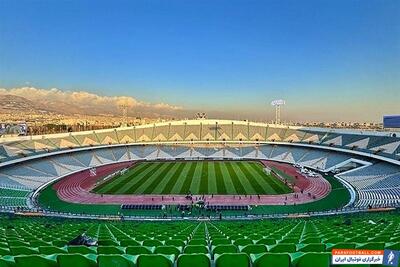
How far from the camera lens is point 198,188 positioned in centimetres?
4616

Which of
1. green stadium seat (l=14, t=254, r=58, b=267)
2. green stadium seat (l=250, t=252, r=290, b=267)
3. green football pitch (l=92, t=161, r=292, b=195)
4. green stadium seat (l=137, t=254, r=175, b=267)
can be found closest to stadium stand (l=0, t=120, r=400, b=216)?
green football pitch (l=92, t=161, r=292, b=195)

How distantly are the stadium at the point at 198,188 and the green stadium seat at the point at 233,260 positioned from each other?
0.6 inches

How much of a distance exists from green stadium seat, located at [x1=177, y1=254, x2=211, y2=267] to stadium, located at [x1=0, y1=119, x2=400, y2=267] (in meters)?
0.01

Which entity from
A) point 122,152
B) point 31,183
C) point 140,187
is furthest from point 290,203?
point 122,152

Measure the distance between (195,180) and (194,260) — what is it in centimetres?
4602

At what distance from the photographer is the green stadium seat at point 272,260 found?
16.4ft

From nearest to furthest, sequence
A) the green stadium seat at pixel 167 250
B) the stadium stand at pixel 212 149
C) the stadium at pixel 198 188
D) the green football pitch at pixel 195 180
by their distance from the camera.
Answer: the green stadium seat at pixel 167 250 < the stadium at pixel 198 188 < the green football pitch at pixel 195 180 < the stadium stand at pixel 212 149

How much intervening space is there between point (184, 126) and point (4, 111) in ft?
447
